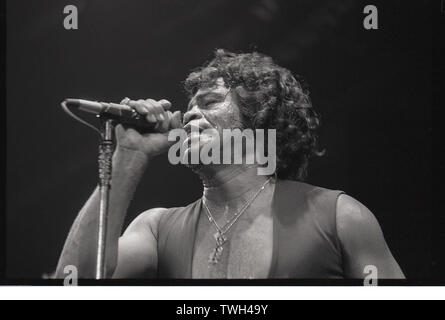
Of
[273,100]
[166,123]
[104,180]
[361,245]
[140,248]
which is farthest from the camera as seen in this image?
[273,100]

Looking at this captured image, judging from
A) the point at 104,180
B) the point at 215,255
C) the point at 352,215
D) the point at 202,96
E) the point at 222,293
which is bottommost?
the point at 222,293

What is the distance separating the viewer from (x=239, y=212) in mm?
2049

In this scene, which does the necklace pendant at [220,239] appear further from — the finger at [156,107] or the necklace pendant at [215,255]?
the finger at [156,107]

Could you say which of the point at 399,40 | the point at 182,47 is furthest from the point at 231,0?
the point at 399,40

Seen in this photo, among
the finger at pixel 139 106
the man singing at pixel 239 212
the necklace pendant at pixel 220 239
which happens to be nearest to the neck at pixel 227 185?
the man singing at pixel 239 212

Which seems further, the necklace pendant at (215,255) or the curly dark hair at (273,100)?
the curly dark hair at (273,100)

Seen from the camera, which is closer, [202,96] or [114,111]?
[114,111]

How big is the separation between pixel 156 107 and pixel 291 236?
0.58 metres

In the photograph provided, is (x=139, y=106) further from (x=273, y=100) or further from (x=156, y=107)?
(x=273, y=100)

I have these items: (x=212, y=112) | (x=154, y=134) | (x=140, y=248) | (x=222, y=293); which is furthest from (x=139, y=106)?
(x=222, y=293)

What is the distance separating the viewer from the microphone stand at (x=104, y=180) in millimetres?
1587

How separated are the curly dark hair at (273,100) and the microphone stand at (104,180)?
0.53m

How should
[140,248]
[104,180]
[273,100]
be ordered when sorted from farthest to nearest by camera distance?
[273,100] < [140,248] < [104,180]

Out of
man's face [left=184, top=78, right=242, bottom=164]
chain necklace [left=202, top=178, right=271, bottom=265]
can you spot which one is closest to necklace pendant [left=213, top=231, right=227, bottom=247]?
chain necklace [left=202, top=178, right=271, bottom=265]
